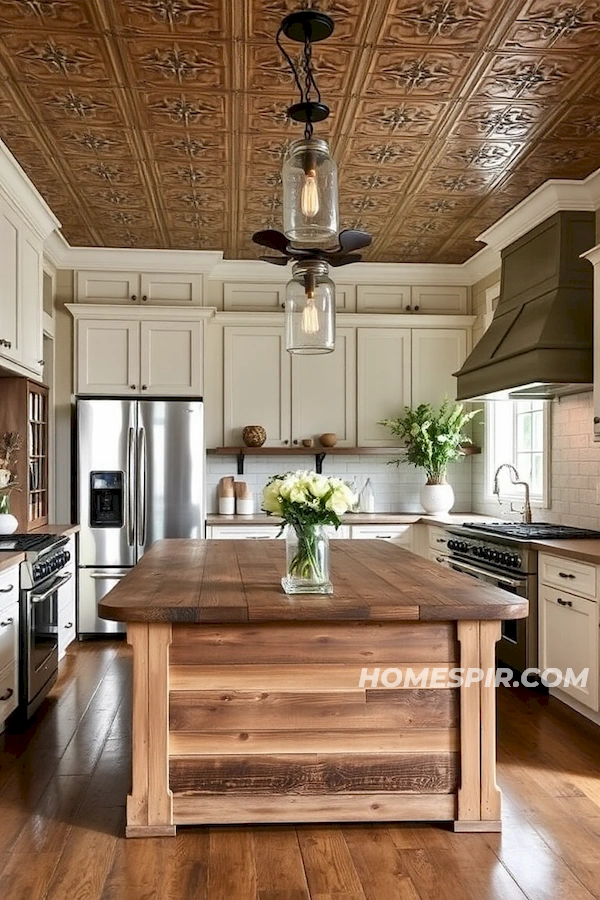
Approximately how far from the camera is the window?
18.6 feet

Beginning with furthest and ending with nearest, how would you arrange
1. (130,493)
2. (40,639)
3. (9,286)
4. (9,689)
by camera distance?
(130,493), (9,286), (40,639), (9,689)

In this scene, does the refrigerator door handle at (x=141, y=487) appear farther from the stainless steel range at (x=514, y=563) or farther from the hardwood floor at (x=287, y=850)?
the hardwood floor at (x=287, y=850)

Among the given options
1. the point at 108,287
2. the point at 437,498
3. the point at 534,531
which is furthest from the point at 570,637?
the point at 108,287

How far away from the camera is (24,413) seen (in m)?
5.20

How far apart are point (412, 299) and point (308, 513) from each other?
4465 millimetres

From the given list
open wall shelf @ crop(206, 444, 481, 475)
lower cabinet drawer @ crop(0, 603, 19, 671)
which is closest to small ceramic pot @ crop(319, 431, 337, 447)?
open wall shelf @ crop(206, 444, 481, 475)

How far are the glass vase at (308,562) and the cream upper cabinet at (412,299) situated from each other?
4266mm

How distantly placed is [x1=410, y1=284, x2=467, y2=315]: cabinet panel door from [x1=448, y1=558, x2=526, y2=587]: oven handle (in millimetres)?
2323

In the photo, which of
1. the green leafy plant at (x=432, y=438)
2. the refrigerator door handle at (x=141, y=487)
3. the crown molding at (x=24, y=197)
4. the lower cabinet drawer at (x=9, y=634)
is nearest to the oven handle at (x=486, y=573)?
the green leafy plant at (x=432, y=438)

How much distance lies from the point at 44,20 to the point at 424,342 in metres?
4.28

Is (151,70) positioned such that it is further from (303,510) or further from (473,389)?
(473,389)

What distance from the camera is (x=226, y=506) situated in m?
6.55

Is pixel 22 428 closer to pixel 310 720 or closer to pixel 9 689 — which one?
pixel 9 689

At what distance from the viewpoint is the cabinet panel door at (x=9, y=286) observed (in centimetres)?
440
